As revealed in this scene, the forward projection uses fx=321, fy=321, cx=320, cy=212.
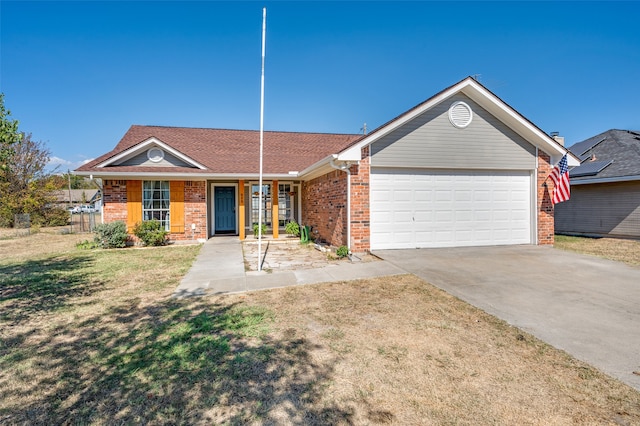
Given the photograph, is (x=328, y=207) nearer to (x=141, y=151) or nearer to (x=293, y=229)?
(x=293, y=229)

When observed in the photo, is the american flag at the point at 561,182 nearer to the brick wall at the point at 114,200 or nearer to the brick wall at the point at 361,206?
the brick wall at the point at 361,206

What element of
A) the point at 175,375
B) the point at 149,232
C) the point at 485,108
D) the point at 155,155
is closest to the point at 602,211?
the point at 485,108

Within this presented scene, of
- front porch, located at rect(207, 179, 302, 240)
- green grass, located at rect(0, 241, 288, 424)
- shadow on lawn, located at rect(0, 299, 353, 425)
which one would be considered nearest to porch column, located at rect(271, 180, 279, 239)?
front porch, located at rect(207, 179, 302, 240)

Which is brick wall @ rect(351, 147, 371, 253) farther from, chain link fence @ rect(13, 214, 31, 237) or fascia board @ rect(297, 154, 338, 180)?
chain link fence @ rect(13, 214, 31, 237)

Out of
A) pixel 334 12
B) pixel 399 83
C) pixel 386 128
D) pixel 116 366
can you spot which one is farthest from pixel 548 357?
pixel 399 83

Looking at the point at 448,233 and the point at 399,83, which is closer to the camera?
the point at 448,233

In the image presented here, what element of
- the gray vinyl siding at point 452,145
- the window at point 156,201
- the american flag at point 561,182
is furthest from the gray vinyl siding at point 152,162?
the american flag at point 561,182

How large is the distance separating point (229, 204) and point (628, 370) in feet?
46.1

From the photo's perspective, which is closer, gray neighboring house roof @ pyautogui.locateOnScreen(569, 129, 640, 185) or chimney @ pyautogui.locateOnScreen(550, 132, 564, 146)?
gray neighboring house roof @ pyautogui.locateOnScreen(569, 129, 640, 185)

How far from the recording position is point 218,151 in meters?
15.1

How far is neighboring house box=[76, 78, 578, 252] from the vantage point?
9.41 m

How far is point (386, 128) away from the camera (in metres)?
9.18

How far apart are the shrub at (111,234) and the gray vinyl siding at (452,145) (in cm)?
907

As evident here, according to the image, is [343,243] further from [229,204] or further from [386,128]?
[229,204]
